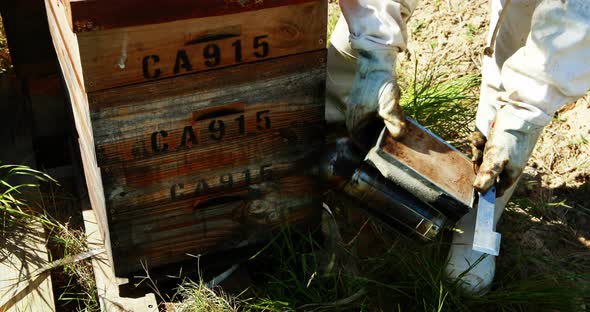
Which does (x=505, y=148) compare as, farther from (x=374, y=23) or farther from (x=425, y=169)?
(x=374, y=23)

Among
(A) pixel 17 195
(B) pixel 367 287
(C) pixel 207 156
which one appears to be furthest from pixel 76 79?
(B) pixel 367 287

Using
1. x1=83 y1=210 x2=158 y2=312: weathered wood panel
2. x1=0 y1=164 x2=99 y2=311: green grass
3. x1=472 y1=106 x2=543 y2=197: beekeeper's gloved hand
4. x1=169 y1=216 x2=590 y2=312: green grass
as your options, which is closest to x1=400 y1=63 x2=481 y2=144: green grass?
x1=169 y1=216 x2=590 y2=312: green grass

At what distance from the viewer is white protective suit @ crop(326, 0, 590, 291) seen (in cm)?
211

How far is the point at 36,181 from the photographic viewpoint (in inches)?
119

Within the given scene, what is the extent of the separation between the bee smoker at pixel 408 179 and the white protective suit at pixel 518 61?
0.67ft

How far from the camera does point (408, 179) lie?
2.22m

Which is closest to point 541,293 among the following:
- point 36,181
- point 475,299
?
point 475,299

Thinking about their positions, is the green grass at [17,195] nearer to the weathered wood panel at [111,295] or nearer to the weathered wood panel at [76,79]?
the weathered wood panel at [111,295]

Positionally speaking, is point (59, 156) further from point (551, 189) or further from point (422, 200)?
point (551, 189)

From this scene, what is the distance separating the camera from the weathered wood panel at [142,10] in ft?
5.96

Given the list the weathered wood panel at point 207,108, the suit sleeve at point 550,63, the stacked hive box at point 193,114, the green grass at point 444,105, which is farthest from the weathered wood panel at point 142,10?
the green grass at point 444,105

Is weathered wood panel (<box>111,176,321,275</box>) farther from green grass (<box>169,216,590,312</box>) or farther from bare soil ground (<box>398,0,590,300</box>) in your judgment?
Result: bare soil ground (<box>398,0,590,300</box>)

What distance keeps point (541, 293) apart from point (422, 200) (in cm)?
61

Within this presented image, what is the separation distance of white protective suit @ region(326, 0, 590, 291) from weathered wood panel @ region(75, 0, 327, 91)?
0.79ft
